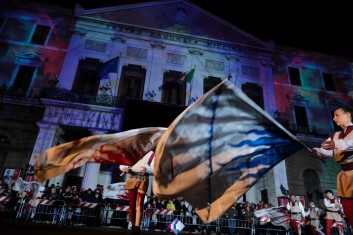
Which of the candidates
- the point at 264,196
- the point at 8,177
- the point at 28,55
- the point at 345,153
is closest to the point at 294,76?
the point at 264,196

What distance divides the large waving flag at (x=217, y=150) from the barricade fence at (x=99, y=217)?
7.59m

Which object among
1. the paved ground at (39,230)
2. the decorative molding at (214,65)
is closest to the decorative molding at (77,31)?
the decorative molding at (214,65)

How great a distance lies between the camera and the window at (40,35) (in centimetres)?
1945

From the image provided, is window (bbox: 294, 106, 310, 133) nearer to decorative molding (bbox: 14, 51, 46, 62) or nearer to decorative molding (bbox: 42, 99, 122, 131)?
decorative molding (bbox: 42, 99, 122, 131)

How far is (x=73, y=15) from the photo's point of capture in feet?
66.6

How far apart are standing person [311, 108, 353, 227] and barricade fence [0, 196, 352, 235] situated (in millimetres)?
7303

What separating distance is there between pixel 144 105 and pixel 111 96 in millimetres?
3243

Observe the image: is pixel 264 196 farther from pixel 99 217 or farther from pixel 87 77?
pixel 87 77

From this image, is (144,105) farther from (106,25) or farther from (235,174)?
(235,174)

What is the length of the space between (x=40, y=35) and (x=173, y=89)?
11890 millimetres

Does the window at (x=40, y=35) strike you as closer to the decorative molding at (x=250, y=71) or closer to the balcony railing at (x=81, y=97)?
the balcony railing at (x=81, y=97)

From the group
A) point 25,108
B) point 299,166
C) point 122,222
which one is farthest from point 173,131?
point 299,166

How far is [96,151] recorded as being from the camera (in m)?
4.34

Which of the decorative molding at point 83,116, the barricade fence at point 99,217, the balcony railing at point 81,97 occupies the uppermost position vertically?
the balcony railing at point 81,97
